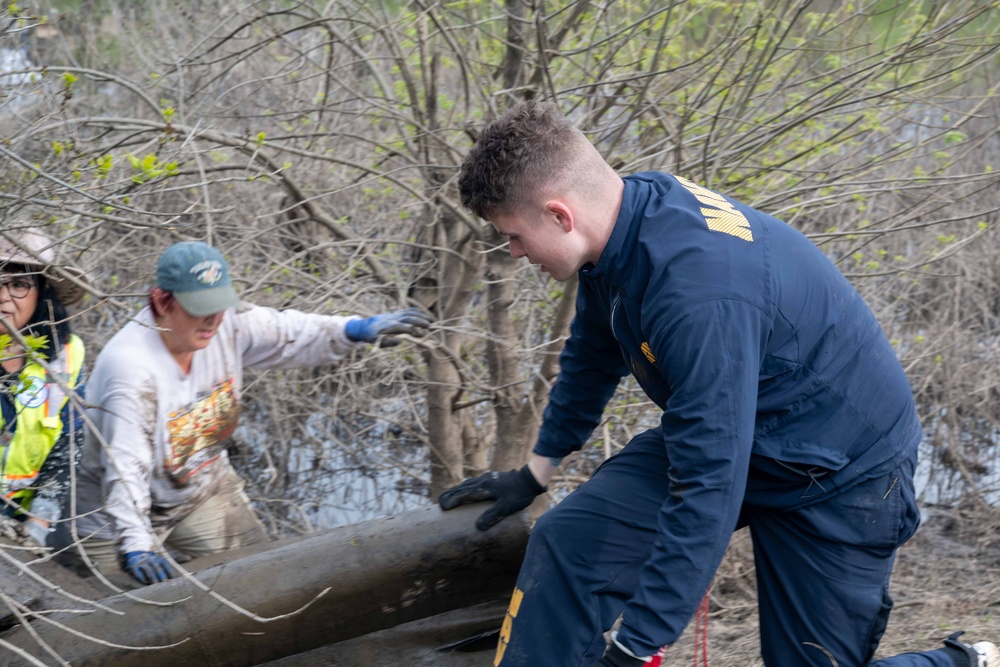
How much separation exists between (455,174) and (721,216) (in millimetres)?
2377

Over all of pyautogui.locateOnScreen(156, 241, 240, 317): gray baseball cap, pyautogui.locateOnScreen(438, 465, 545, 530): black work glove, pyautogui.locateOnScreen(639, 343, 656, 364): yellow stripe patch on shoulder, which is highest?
pyautogui.locateOnScreen(156, 241, 240, 317): gray baseball cap

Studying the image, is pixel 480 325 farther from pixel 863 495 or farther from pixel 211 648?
pixel 863 495

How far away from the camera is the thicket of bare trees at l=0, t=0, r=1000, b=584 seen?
4.08 metres

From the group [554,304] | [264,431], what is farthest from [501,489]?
[264,431]

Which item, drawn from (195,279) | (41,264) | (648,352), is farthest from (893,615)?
(41,264)

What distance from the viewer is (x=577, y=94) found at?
179 inches

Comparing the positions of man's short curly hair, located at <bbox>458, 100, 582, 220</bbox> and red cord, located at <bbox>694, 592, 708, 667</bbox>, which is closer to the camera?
man's short curly hair, located at <bbox>458, 100, 582, 220</bbox>

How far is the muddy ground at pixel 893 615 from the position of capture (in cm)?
337

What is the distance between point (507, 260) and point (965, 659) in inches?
98.0

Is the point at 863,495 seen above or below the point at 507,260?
below

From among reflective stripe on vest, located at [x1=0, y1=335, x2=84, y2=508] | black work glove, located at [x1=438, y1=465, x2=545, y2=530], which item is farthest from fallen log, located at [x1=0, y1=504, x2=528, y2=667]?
reflective stripe on vest, located at [x1=0, y1=335, x2=84, y2=508]

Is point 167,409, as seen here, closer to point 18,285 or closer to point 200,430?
point 200,430

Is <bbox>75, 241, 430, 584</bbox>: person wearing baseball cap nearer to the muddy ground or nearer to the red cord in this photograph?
the muddy ground

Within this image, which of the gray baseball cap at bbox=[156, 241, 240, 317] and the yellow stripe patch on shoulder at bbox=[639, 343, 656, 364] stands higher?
the gray baseball cap at bbox=[156, 241, 240, 317]
